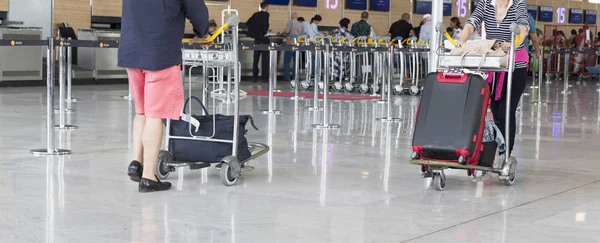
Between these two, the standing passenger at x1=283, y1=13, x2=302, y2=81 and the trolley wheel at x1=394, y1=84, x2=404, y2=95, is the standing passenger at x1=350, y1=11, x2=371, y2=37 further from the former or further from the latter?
the trolley wheel at x1=394, y1=84, x2=404, y2=95

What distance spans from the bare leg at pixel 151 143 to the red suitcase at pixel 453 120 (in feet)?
5.07

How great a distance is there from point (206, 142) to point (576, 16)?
32.5m

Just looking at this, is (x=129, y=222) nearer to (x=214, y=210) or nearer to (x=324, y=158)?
(x=214, y=210)

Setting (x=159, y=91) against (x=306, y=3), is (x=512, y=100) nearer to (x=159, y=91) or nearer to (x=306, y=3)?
(x=159, y=91)

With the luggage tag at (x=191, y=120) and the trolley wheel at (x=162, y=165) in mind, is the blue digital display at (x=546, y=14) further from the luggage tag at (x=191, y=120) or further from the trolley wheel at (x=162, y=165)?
the trolley wheel at (x=162, y=165)

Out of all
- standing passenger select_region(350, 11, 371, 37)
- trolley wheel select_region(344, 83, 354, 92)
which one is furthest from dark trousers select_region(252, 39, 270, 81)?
trolley wheel select_region(344, 83, 354, 92)

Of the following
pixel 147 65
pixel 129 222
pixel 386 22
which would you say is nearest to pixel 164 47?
pixel 147 65

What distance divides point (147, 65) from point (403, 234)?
189cm

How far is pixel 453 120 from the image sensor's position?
5891 mm

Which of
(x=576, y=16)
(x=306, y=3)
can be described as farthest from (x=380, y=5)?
(x=576, y=16)

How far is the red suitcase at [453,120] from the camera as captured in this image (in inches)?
230

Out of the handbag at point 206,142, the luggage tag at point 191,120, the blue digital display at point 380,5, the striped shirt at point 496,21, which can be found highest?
the blue digital display at point 380,5

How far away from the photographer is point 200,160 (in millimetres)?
6082

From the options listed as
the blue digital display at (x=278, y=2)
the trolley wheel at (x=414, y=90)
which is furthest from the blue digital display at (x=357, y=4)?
the trolley wheel at (x=414, y=90)
